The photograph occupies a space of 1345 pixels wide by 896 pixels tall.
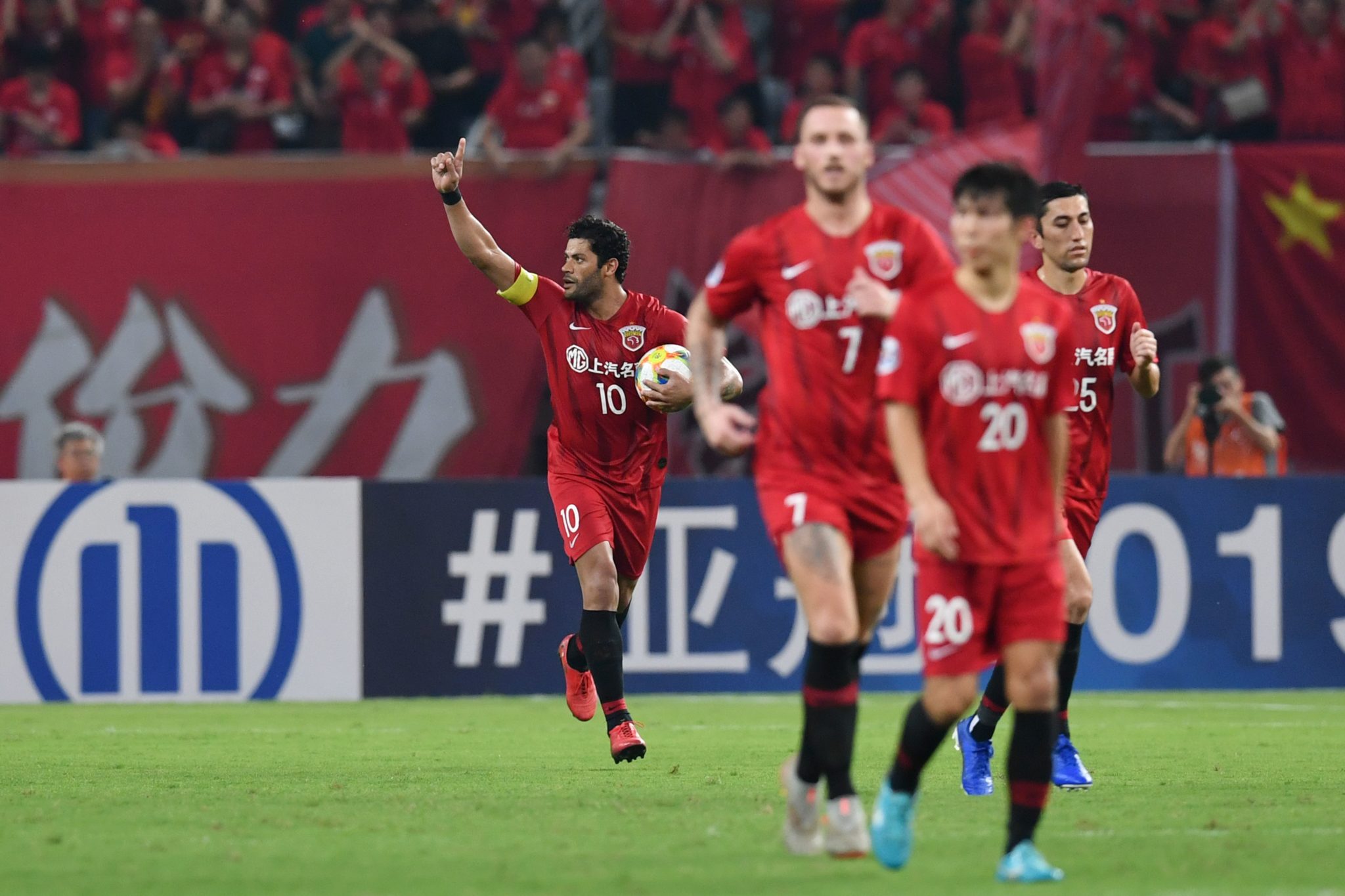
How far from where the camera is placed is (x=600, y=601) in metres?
A: 9.27

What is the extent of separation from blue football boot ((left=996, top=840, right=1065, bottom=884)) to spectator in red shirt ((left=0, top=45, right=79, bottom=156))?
13247 millimetres

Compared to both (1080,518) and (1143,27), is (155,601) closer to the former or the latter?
(1080,518)

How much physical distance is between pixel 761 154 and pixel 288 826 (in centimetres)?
966

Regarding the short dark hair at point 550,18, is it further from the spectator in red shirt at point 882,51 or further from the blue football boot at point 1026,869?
the blue football boot at point 1026,869

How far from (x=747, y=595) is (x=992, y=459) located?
310 inches

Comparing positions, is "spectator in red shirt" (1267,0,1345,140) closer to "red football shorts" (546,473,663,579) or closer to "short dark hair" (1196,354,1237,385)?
"short dark hair" (1196,354,1237,385)

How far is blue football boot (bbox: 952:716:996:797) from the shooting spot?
823 centimetres

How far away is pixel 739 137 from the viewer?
16.5 meters

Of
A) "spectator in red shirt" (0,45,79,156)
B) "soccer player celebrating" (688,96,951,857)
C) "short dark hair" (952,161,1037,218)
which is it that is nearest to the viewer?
"short dark hair" (952,161,1037,218)

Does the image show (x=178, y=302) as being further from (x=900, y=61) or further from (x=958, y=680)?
(x=958, y=680)

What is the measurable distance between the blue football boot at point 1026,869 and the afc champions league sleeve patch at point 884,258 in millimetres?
1892

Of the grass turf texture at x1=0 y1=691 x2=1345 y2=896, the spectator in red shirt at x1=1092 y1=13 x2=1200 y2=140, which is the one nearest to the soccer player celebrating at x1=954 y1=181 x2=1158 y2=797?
the grass turf texture at x1=0 y1=691 x2=1345 y2=896

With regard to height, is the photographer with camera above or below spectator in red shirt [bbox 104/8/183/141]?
below

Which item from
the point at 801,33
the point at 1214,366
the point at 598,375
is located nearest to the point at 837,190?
the point at 598,375
